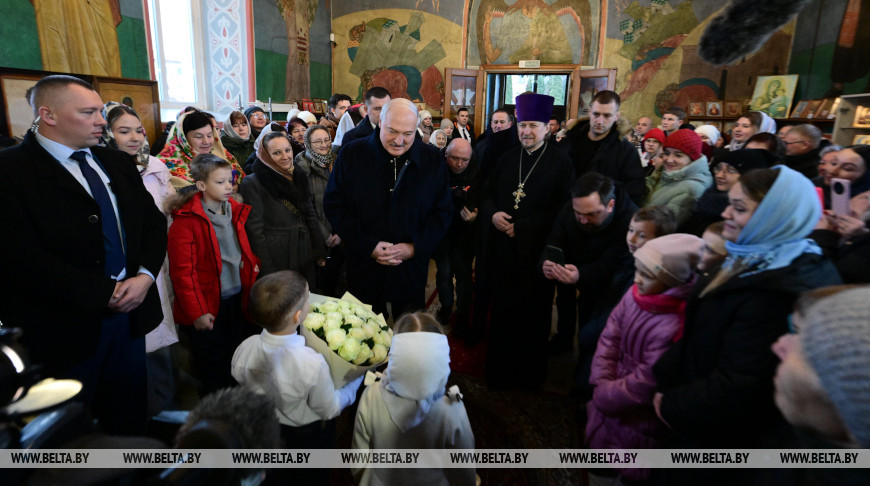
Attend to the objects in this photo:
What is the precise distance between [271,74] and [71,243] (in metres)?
8.80

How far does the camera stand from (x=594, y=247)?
2.53 meters

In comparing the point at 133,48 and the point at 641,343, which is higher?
the point at 133,48

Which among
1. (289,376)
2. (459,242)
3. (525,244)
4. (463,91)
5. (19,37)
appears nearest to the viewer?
(289,376)

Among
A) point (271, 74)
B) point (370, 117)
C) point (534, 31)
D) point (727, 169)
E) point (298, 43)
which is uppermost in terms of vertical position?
point (534, 31)

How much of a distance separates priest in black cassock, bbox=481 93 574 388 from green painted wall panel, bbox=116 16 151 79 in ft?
19.1

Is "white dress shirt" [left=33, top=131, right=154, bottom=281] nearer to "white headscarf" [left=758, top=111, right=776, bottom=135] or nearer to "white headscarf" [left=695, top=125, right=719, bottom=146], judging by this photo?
"white headscarf" [left=758, top=111, right=776, bottom=135]

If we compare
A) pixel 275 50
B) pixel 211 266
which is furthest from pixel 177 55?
pixel 211 266

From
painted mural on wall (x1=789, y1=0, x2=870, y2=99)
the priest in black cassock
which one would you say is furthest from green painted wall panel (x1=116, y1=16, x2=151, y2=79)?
painted mural on wall (x1=789, y1=0, x2=870, y2=99)

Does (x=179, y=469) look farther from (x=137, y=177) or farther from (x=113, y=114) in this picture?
(x=113, y=114)

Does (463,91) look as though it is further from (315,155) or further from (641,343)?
(641,343)

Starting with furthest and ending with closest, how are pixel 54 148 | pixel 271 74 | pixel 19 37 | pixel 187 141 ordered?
pixel 271 74
pixel 19 37
pixel 187 141
pixel 54 148

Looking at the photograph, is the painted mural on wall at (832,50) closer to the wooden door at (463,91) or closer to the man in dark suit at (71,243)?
the wooden door at (463,91)

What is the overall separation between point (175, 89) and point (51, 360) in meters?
7.41

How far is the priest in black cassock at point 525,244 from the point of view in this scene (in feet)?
9.71
